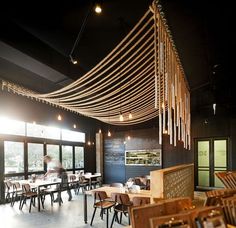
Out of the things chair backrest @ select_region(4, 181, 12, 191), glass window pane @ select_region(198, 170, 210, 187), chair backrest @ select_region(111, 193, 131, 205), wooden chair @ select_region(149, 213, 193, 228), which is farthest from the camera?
glass window pane @ select_region(198, 170, 210, 187)

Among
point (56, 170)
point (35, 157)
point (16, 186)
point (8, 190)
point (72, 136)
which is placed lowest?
point (8, 190)

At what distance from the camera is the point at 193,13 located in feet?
11.7

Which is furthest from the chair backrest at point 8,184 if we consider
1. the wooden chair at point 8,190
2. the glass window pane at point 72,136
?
the glass window pane at point 72,136

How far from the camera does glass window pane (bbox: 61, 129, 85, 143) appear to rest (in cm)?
1179

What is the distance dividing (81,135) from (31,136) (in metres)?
Answer: 3.72

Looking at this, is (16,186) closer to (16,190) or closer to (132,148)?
(16,190)

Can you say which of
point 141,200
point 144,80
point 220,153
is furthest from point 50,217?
point 220,153

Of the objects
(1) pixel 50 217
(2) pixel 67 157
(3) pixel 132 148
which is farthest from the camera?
(3) pixel 132 148

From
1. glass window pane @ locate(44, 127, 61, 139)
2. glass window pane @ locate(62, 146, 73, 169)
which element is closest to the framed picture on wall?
glass window pane @ locate(62, 146, 73, 169)

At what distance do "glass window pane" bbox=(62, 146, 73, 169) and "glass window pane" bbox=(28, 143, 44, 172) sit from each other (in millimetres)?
1548

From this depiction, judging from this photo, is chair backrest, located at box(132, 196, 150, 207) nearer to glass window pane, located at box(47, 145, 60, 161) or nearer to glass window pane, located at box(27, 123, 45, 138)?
glass window pane, located at box(27, 123, 45, 138)

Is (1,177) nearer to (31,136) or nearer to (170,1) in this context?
(31,136)

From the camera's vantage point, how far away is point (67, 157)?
39.6 feet

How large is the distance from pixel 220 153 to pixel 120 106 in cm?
567
